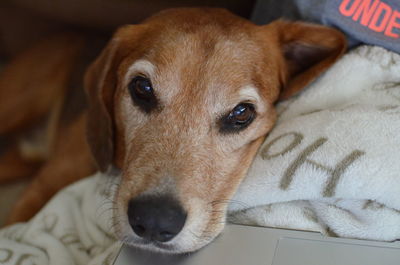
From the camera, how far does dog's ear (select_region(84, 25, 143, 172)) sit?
1.61m

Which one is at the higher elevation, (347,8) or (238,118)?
(347,8)

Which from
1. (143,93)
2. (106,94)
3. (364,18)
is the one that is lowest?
(106,94)

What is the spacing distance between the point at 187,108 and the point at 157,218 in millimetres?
336

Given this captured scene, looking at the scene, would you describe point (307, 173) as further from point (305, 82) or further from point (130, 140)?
point (130, 140)

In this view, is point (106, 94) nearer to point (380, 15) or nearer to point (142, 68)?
point (142, 68)

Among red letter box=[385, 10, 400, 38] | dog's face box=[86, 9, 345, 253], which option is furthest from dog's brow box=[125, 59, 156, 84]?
red letter box=[385, 10, 400, 38]

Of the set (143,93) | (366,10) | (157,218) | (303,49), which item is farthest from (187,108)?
(366,10)

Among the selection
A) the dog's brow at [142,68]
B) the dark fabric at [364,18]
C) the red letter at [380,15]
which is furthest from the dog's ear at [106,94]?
the red letter at [380,15]

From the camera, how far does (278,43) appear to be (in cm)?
162

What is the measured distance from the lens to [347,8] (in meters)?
1.52

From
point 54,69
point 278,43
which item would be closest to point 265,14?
point 278,43

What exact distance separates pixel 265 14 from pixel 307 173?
0.81 m

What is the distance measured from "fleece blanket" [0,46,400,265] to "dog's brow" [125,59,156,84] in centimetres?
34

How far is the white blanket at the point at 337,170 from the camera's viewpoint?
1.17 meters
